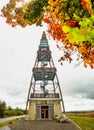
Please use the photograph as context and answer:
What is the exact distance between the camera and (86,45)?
21.3 ft

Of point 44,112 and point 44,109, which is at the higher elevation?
point 44,109

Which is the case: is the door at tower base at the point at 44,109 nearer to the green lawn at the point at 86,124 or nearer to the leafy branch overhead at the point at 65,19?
the green lawn at the point at 86,124

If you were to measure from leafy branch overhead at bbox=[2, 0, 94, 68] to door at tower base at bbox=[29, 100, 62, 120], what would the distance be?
35.9m

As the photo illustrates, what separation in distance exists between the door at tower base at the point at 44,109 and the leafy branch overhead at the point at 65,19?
35.9 m

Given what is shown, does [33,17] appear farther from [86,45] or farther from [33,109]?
[33,109]

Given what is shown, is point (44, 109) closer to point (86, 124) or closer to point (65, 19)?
point (86, 124)

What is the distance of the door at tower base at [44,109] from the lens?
45.8 metres

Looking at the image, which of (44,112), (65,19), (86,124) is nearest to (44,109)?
(44,112)

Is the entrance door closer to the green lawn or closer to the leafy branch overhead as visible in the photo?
the green lawn

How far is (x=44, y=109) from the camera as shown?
46250mm

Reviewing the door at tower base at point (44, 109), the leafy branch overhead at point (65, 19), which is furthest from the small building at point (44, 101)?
the leafy branch overhead at point (65, 19)

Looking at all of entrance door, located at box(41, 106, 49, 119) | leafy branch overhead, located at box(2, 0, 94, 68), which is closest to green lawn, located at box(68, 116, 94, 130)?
entrance door, located at box(41, 106, 49, 119)

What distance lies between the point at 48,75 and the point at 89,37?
42113 mm

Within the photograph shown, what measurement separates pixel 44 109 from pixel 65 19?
40.4 metres
